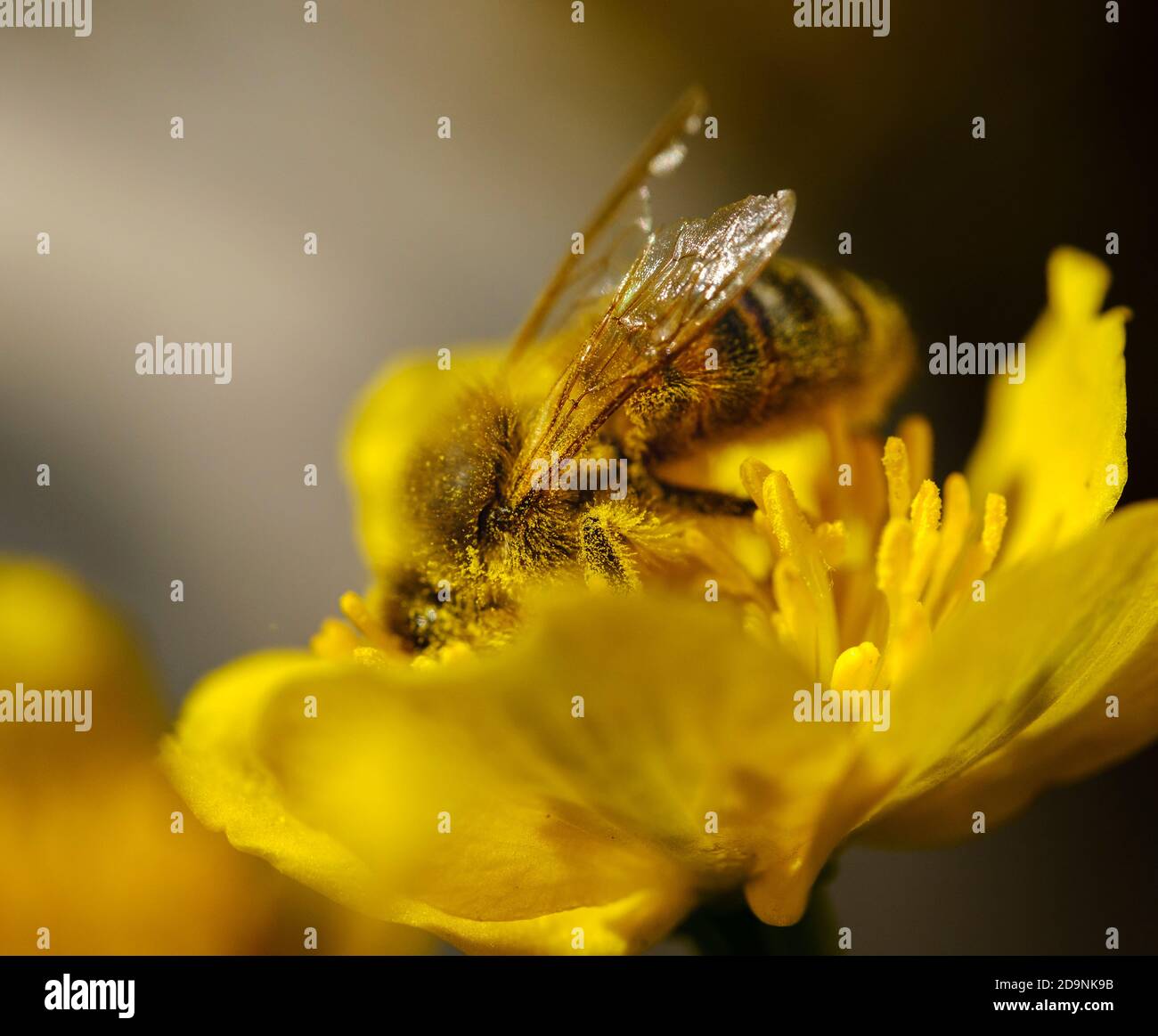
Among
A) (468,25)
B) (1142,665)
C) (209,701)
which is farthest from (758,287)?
(468,25)

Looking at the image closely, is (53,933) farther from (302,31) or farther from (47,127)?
(302,31)

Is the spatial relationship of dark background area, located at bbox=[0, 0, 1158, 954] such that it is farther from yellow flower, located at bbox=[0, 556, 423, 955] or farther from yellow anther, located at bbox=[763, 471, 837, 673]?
yellow anther, located at bbox=[763, 471, 837, 673]

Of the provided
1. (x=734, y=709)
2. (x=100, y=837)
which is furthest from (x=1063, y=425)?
(x=100, y=837)

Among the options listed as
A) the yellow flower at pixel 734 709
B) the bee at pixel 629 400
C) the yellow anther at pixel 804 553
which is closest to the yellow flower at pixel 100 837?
the yellow flower at pixel 734 709

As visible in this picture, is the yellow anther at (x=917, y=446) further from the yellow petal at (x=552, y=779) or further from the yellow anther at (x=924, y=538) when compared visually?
the yellow petal at (x=552, y=779)

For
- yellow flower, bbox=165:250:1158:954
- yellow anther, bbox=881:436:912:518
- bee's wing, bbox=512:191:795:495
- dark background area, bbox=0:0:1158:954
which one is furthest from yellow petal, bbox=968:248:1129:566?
dark background area, bbox=0:0:1158:954

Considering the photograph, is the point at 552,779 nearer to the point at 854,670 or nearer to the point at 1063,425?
the point at 854,670
